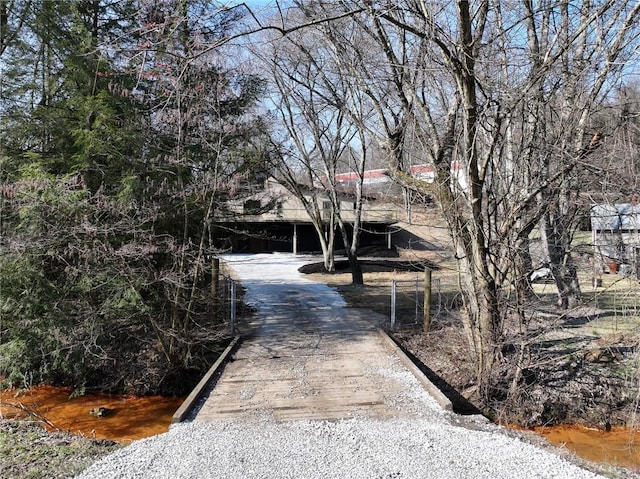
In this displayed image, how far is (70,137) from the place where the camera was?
29.2 feet

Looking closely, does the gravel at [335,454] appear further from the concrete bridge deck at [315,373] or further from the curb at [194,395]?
the concrete bridge deck at [315,373]

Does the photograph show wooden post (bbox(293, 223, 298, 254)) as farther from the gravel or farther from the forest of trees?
the gravel

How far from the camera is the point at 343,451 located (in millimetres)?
4246

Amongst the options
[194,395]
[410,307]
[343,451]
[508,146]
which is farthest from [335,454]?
[410,307]

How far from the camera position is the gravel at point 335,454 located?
12.5 feet

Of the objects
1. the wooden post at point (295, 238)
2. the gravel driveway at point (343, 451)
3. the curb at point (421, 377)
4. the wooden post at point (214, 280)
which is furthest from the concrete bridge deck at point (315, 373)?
the wooden post at point (295, 238)

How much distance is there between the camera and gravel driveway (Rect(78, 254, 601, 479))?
382 cm

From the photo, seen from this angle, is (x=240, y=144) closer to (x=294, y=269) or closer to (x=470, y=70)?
(x=470, y=70)

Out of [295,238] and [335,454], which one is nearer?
[335,454]

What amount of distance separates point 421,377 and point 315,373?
4.88 ft

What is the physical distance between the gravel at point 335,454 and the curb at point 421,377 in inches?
21.1

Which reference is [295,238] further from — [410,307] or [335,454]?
[335,454]

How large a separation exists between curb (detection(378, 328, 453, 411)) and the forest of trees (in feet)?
3.31

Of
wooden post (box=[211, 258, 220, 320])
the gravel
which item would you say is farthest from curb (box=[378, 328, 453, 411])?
wooden post (box=[211, 258, 220, 320])
